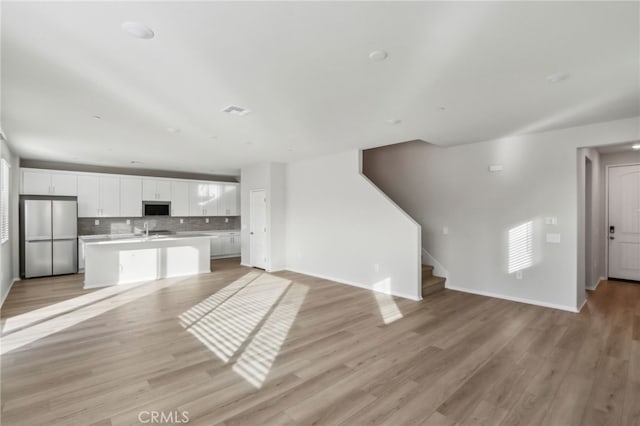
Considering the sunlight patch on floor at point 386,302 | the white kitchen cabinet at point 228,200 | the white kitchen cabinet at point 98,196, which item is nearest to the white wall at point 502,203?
the sunlight patch on floor at point 386,302

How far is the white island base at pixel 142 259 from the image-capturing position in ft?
19.9

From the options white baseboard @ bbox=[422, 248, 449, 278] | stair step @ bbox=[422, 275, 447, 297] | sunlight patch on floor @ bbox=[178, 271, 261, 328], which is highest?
white baseboard @ bbox=[422, 248, 449, 278]

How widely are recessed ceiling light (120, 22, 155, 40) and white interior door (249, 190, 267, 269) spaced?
5484 millimetres

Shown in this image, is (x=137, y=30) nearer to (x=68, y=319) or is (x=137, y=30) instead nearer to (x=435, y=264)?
(x=68, y=319)

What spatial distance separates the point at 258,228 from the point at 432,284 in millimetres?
4337

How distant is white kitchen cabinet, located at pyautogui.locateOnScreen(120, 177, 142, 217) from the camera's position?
8203 millimetres

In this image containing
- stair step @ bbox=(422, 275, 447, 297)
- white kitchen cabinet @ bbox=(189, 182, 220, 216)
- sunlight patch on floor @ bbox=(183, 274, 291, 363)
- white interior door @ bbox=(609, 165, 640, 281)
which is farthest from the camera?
white kitchen cabinet @ bbox=(189, 182, 220, 216)

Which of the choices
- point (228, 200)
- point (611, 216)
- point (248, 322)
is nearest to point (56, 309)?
point (248, 322)

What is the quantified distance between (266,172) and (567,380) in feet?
21.0

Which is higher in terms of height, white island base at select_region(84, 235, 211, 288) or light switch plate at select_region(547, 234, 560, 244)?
light switch plate at select_region(547, 234, 560, 244)

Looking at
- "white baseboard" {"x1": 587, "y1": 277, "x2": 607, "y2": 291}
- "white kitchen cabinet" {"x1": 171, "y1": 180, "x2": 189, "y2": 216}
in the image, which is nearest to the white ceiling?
"white baseboard" {"x1": 587, "y1": 277, "x2": 607, "y2": 291}

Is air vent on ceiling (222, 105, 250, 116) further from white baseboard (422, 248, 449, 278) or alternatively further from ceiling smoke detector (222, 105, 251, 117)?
white baseboard (422, 248, 449, 278)

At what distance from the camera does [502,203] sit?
5.14 m

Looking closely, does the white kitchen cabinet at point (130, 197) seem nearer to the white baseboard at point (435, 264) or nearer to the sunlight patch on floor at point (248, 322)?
the sunlight patch on floor at point (248, 322)
